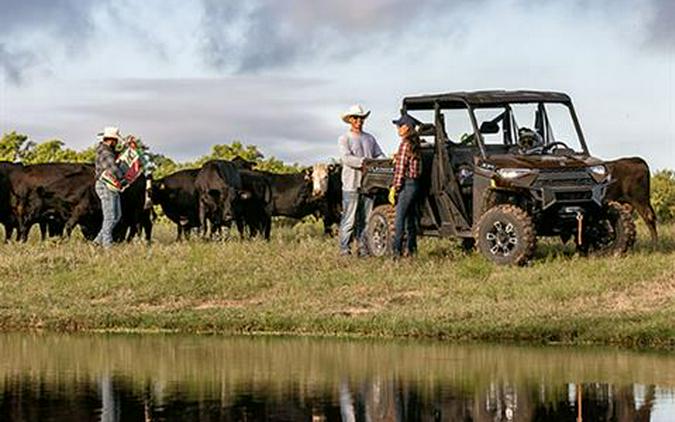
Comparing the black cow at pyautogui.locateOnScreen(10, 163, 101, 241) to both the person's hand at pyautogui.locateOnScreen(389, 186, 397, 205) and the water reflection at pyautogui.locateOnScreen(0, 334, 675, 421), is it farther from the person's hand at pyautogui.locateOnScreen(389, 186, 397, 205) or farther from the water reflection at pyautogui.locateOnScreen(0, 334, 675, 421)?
the water reflection at pyautogui.locateOnScreen(0, 334, 675, 421)

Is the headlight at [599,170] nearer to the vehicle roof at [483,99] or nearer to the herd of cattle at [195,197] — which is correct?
the vehicle roof at [483,99]

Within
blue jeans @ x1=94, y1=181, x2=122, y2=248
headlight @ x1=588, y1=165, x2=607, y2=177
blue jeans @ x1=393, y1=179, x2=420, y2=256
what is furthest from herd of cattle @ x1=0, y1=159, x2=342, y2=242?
headlight @ x1=588, y1=165, x2=607, y2=177

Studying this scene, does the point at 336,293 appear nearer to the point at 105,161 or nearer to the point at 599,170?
the point at 599,170

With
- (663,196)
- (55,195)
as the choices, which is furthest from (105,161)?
(663,196)

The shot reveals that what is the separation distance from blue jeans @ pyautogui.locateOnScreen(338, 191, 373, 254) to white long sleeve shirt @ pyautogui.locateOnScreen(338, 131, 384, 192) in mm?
231

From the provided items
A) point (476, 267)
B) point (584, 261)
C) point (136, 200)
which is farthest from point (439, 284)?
point (136, 200)

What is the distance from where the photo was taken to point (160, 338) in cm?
1697

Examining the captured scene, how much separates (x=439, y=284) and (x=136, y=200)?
11543 millimetres

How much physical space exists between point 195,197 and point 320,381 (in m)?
20.8

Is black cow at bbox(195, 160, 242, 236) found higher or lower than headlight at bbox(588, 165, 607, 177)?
higher

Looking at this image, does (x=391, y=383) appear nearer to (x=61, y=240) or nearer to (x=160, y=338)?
(x=160, y=338)

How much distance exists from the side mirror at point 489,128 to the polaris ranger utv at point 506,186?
0.05 ft

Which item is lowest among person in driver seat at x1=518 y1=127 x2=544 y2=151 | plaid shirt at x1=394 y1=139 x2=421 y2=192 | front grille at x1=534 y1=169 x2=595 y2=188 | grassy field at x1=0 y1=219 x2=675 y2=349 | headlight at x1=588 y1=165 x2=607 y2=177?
grassy field at x1=0 y1=219 x2=675 y2=349

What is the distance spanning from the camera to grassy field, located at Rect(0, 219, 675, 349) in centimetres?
1712
